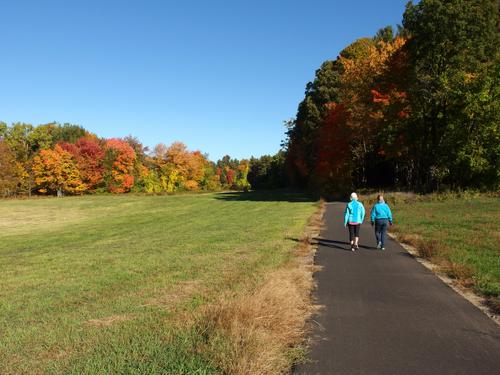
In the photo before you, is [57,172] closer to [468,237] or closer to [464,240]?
[468,237]

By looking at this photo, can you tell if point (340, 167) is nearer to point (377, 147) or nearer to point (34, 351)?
point (377, 147)

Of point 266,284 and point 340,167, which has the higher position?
point 340,167

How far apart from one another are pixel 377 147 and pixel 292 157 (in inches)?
1197

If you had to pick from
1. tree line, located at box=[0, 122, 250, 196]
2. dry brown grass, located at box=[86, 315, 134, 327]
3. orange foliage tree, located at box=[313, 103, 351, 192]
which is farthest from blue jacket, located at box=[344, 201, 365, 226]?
tree line, located at box=[0, 122, 250, 196]

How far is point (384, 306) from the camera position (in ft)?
22.5

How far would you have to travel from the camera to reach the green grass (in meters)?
8.76

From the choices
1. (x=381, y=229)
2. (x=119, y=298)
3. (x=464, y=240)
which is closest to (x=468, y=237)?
(x=464, y=240)

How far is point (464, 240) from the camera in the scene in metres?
13.1

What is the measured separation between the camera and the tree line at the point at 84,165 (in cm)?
7600

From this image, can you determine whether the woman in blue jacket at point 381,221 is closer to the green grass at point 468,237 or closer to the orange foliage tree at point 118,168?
the green grass at point 468,237

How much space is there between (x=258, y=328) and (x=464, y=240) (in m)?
10.3

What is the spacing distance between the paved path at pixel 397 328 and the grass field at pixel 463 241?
68cm

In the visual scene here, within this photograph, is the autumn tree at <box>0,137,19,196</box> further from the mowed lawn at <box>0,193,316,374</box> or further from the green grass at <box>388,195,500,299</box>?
the green grass at <box>388,195,500,299</box>

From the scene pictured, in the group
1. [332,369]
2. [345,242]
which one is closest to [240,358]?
[332,369]
